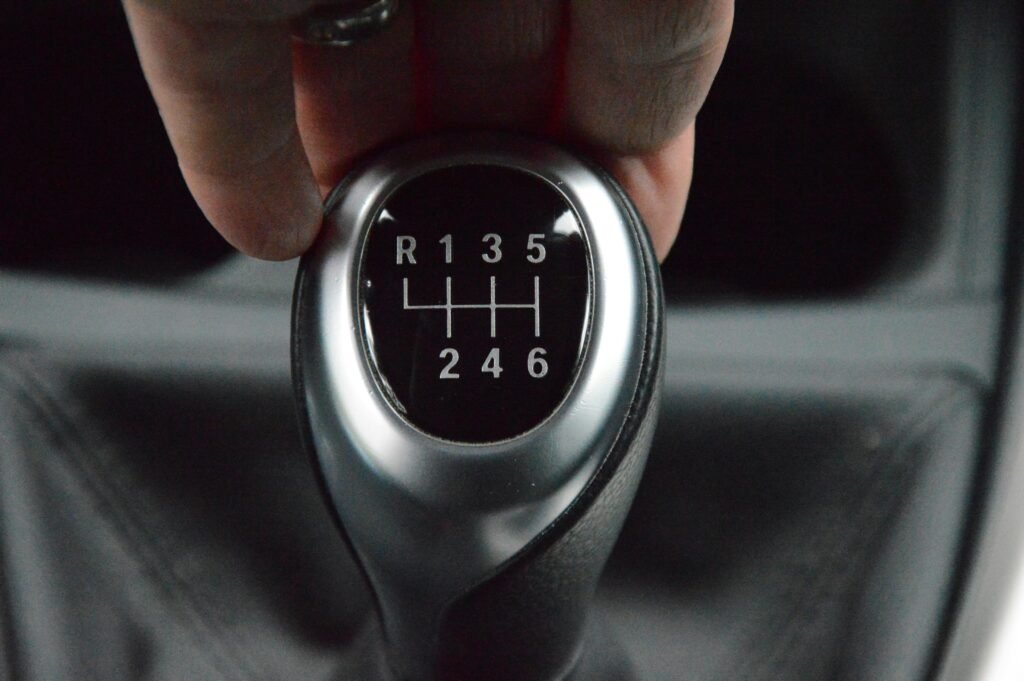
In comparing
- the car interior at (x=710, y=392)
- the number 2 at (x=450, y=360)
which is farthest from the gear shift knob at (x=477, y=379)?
the car interior at (x=710, y=392)

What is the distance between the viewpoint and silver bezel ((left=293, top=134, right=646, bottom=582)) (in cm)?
51

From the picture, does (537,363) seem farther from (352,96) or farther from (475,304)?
(352,96)

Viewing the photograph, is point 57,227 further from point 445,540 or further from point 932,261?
point 932,261

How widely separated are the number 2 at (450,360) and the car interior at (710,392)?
0.68 feet

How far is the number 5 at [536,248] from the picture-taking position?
55 centimetres

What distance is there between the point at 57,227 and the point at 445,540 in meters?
0.48

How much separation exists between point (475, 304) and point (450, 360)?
3cm

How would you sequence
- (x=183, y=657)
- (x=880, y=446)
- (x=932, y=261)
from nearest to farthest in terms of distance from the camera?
(x=183, y=657), (x=880, y=446), (x=932, y=261)

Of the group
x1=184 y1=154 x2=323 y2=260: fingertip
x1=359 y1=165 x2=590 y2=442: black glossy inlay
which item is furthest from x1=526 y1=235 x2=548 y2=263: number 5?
x1=184 y1=154 x2=323 y2=260: fingertip

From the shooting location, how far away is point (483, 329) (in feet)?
1.75

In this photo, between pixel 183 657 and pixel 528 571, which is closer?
pixel 528 571

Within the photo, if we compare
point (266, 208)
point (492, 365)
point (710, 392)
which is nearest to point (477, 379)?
point (492, 365)

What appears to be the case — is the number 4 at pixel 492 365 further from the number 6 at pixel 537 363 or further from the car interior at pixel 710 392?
the car interior at pixel 710 392

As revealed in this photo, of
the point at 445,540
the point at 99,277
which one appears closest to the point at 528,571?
the point at 445,540
